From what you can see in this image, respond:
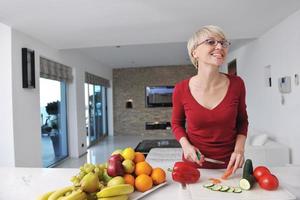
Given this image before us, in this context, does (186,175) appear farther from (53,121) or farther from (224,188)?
(53,121)

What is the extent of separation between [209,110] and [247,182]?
1.25ft

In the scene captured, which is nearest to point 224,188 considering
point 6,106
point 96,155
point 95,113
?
point 6,106

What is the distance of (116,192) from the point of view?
2.95ft

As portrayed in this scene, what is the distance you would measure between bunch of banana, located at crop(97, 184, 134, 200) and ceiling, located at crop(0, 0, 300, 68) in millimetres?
2236

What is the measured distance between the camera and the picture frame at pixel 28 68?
12.2ft

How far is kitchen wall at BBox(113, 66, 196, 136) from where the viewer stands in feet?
30.9

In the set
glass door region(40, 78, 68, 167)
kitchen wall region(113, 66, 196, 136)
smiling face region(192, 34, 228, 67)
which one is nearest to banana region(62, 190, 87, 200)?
smiling face region(192, 34, 228, 67)

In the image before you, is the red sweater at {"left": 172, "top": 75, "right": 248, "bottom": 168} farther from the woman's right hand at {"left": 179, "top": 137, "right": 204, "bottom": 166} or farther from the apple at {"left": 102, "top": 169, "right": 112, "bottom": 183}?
the apple at {"left": 102, "top": 169, "right": 112, "bottom": 183}

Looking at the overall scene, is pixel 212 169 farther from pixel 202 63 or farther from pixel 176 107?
pixel 202 63

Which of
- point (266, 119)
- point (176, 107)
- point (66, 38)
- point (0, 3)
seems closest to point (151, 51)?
point (66, 38)

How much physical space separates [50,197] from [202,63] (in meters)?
0.85

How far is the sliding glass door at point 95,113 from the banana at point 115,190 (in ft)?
20.0

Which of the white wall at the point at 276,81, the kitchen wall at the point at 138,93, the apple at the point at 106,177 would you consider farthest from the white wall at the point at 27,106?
the kitchen wall at the point at 138,93

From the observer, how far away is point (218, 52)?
1.13 meters
